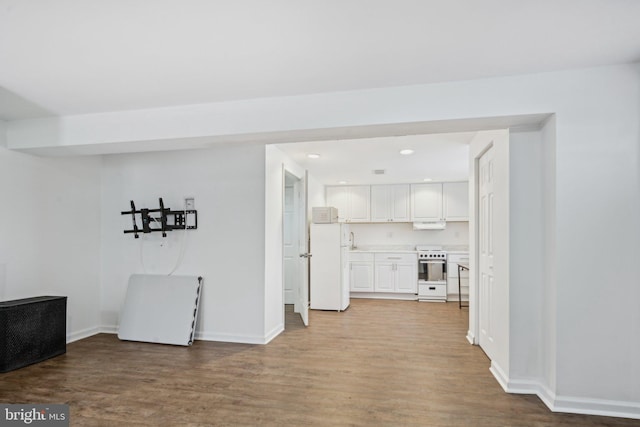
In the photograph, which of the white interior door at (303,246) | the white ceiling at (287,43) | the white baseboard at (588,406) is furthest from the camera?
the white interior door at (303,246)

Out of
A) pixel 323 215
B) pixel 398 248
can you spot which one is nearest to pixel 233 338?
pixel 323 215

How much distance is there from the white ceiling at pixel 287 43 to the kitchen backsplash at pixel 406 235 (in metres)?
5.63

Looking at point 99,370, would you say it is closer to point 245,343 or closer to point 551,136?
point 245,343

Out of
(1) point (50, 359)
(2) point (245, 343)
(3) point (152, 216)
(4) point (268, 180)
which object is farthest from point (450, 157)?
(1) point (50, 359)

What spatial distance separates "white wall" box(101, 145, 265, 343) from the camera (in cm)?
436

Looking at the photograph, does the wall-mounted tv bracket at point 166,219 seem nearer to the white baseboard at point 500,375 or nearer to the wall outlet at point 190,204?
the wall outlet at point 190,204

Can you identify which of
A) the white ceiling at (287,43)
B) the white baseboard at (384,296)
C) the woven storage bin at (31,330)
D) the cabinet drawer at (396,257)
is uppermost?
the white ceiling at (287,43)

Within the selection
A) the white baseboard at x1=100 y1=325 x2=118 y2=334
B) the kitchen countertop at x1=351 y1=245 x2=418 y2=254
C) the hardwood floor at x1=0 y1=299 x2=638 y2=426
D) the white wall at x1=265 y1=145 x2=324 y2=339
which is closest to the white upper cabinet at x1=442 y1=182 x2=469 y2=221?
the kitchen countertop at x1=351 y1=245 x2=418 y2=254

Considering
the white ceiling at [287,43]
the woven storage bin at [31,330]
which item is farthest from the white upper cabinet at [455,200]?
the woven storage bin at [31,330]

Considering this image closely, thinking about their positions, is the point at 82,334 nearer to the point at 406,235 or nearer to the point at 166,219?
the point at 166,219

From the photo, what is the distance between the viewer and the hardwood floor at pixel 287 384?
258cm

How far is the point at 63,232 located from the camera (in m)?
4.38

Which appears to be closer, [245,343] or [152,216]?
[245,343]

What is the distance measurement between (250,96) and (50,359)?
3245 millimetres
